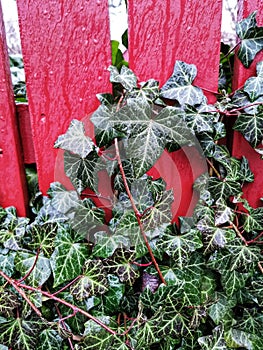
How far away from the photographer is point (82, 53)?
842 mm

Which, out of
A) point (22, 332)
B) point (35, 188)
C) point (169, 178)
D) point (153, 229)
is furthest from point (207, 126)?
point (22, 332)

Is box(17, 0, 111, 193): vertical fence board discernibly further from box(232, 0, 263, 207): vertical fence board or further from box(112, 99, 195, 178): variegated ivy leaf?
box(232, 0, 263, 207): vertical fence board

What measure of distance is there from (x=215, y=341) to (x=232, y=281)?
173 millimetres

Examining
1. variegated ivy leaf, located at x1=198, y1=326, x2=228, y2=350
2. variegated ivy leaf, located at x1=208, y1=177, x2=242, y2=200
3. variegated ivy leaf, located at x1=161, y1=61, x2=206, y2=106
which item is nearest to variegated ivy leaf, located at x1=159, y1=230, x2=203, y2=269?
variegated ivy leaf, located at x1=208, y1=177, x2=242, y2=200

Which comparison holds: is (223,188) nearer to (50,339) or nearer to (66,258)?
(66,258)

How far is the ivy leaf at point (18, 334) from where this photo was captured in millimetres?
882

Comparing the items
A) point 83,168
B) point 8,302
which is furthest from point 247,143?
point 8,302

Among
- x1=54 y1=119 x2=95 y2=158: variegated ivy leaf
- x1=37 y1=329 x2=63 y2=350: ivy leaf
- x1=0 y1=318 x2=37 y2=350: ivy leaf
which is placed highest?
x1=54 y1=119 x2=95 y2=158: variegated ivy leaf

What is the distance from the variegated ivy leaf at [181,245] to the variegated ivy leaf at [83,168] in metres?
0.23

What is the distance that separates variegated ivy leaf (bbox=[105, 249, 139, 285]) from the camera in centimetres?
89

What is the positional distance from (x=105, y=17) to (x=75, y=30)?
0.25 ft

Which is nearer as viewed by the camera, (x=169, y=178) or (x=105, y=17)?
(x=105, y=17)

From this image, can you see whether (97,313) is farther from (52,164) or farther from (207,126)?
(207,126)

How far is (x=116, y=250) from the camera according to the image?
2.92 feet
